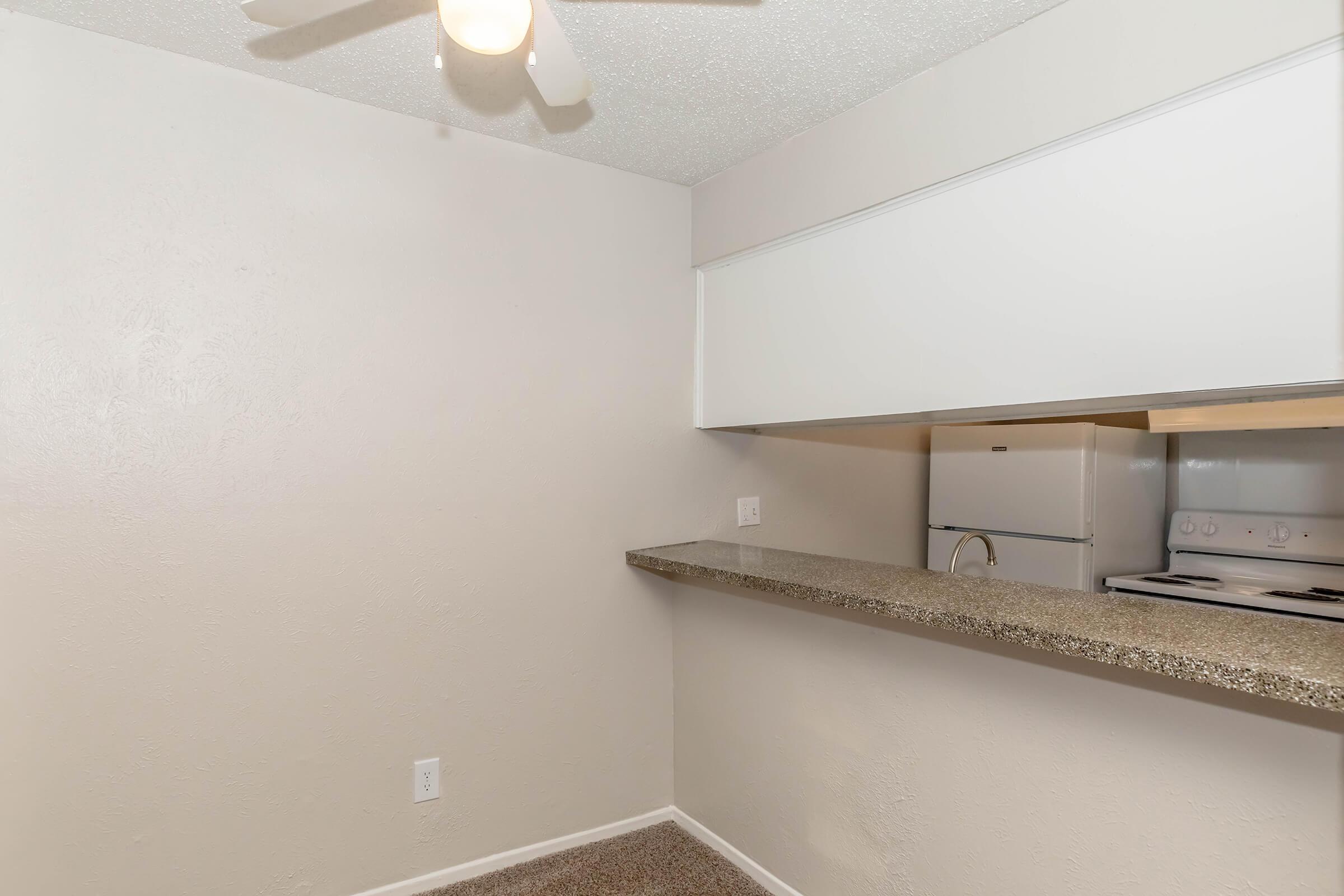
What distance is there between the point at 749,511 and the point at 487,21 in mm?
2046

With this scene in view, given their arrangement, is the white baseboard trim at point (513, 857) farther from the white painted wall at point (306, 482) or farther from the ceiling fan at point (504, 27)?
the ceiling fan at point (504, 27)

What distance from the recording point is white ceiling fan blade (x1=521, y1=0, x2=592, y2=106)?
1.38m

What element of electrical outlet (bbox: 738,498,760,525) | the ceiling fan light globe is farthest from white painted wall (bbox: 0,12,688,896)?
the ceiling fan light globe

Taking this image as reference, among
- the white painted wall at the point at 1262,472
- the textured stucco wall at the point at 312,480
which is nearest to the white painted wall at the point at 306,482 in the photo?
the textured stucco wall at the point at 312,480

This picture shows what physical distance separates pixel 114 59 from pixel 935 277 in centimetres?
216

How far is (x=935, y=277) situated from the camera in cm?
202

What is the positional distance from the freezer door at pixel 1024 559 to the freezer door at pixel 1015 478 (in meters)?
0.05

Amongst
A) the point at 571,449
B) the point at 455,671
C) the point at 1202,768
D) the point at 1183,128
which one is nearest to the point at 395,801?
the point at 455,671

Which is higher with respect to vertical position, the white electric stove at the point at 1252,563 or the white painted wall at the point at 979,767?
the white electric stove at the point at 1252,563

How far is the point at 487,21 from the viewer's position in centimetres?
119

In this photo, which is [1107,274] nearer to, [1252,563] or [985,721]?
[985,721]

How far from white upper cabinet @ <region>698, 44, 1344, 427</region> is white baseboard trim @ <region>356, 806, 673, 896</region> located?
1.54 meters

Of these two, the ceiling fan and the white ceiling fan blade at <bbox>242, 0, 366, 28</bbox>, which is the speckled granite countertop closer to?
the ceiling fan

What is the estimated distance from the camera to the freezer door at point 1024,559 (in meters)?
2.86
